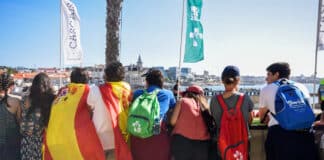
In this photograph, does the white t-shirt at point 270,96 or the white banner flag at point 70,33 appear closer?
the white t-shirt at point 270,96

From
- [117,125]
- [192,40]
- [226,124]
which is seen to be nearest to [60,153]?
[117,125]

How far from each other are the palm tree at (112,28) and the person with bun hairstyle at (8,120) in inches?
180

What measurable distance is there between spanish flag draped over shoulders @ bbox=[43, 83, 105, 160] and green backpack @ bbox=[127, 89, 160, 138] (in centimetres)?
43

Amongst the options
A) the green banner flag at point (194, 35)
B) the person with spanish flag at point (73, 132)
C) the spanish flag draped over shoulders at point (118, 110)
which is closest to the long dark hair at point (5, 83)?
the person with spanish flag at point (73, 132)

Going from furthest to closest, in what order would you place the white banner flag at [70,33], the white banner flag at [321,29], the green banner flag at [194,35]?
the white banner flag at [70,33]
the green banner flag at [194,35]
the white banner flag at [321,29]

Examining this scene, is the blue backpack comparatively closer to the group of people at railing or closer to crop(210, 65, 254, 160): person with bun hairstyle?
the group of people at railing

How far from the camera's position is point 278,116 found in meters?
2.90

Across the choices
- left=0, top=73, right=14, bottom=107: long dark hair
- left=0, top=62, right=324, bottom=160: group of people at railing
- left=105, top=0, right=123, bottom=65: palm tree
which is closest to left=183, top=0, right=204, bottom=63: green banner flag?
left=105, top=0, right=123, bottom=65: palm tree

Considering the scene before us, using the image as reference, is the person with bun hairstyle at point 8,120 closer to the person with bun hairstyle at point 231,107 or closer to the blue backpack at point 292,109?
the person with bun hairstyle at point 231,107

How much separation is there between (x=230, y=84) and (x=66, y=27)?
7.39 m

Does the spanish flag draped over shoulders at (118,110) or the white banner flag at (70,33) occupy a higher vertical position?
the white banner flag at (70,33)

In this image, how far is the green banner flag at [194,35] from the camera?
7.14m

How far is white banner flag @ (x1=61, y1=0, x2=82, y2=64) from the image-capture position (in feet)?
29.8

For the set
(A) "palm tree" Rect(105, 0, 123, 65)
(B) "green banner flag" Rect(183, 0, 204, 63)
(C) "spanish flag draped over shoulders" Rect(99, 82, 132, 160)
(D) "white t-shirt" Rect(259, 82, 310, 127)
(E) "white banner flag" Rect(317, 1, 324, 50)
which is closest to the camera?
(D) "white t-shirt" Rect(259, 82, 310, 127)
